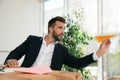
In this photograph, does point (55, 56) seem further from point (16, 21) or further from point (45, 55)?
point (16, 21)

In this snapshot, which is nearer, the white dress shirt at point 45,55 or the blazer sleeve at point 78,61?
the blazer sleeve at point 78,61

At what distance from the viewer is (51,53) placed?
223cm

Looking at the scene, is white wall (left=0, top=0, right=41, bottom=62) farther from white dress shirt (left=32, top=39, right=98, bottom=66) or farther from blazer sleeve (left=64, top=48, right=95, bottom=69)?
blazer sleeve (left=64, top=48, right=95, bottom=69)

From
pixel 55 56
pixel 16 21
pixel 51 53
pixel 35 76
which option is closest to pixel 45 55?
pixel 51 53

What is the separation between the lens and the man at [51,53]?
80.8 inches

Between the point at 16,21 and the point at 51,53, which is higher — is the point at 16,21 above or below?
above

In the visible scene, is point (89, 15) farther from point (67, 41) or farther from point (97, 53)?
point (97, 53)

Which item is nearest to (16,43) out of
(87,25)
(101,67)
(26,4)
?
(26,4)

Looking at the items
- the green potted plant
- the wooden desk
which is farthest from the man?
the green potted plant

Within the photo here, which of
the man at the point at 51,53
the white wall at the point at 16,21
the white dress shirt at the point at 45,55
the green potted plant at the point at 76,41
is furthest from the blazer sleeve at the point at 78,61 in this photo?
the white wall at the point at 16,21

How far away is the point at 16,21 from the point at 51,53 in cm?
310

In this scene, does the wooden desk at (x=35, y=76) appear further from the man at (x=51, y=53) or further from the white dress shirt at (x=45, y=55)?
the white dress shirt at (x=45, y=55)

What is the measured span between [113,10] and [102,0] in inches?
15.3

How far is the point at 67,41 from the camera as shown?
3.96 m
